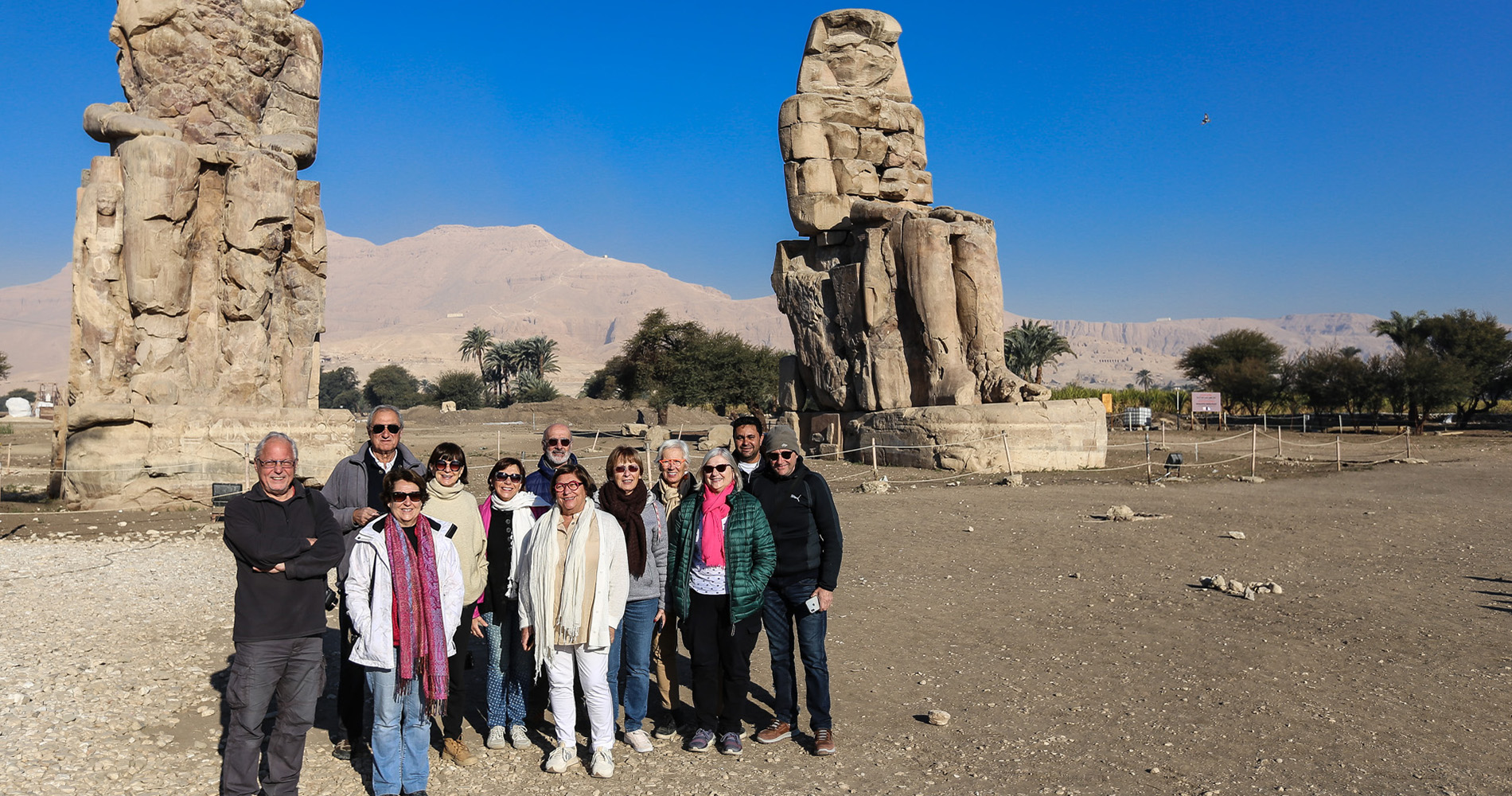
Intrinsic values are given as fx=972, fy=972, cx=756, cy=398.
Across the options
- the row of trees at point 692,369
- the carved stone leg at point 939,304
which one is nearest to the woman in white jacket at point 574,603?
the carved stone leg at point 939,304

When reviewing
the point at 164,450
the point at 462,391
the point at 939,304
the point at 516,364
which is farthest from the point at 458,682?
the point at 516,364

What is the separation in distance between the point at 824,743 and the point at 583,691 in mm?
948

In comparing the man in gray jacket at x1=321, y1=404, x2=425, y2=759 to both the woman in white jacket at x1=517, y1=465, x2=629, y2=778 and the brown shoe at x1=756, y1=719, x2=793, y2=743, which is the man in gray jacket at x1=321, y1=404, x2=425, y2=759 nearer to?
the woman in white jacket at x1=517, y1=465, x2=629, y2=778

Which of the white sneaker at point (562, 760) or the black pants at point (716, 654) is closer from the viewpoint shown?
the white sneaker at point (562, 760)

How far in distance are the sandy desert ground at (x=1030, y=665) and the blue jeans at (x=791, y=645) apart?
0.17 meters

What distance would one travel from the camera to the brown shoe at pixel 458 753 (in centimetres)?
376

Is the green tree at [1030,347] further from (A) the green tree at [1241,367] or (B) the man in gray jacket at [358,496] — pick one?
(B) the man in gray jacket at [358,496]

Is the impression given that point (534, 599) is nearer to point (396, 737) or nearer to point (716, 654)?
point (396, 737)

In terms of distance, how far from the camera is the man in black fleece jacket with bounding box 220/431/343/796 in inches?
123

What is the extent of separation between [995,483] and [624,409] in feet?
102

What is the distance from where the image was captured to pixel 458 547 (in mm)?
3695

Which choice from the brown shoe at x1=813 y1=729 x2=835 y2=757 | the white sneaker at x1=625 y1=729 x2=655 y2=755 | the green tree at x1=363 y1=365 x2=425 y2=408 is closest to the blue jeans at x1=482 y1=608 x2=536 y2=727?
the white sneaker at x1=625 y1=729 x2=655 y2=755

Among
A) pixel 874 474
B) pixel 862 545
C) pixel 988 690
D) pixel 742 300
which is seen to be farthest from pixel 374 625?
pixel 742 300

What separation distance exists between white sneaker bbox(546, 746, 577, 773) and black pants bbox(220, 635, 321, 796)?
865 mm
